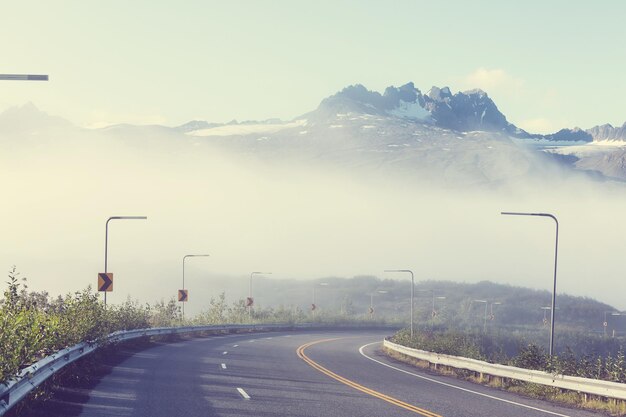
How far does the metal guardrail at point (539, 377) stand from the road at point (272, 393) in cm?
80

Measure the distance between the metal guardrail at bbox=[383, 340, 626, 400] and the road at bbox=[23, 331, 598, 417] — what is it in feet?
2.62

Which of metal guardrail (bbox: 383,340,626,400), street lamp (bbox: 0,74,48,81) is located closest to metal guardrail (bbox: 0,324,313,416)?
street lamp (bbox: 0,74,48,81)

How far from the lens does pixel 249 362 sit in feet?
99.4

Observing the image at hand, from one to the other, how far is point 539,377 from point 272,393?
25.9 feet

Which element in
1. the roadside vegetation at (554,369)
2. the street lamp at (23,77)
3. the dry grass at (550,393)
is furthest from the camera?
the roadside vegetation at (554,369)

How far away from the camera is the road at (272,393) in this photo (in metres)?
16.5

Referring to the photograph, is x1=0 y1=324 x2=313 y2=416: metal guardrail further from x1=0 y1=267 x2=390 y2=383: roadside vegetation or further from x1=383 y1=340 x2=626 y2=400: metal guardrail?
x1=383 y1=340 x2=626 y2=400: metal guardrail

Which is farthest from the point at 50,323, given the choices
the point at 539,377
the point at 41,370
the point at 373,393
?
the point at 539,377

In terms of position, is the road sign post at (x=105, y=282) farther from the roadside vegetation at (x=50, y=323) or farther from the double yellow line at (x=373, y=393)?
the double yellow line at (x=373, y=393)

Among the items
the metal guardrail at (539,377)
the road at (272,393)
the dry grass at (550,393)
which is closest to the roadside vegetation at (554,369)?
the dry grass at (550,393)

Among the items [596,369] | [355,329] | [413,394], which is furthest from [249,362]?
[355,329]

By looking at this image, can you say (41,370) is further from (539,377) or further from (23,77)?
(539,377)

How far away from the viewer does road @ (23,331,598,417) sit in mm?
16531

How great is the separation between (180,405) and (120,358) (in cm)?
1385
